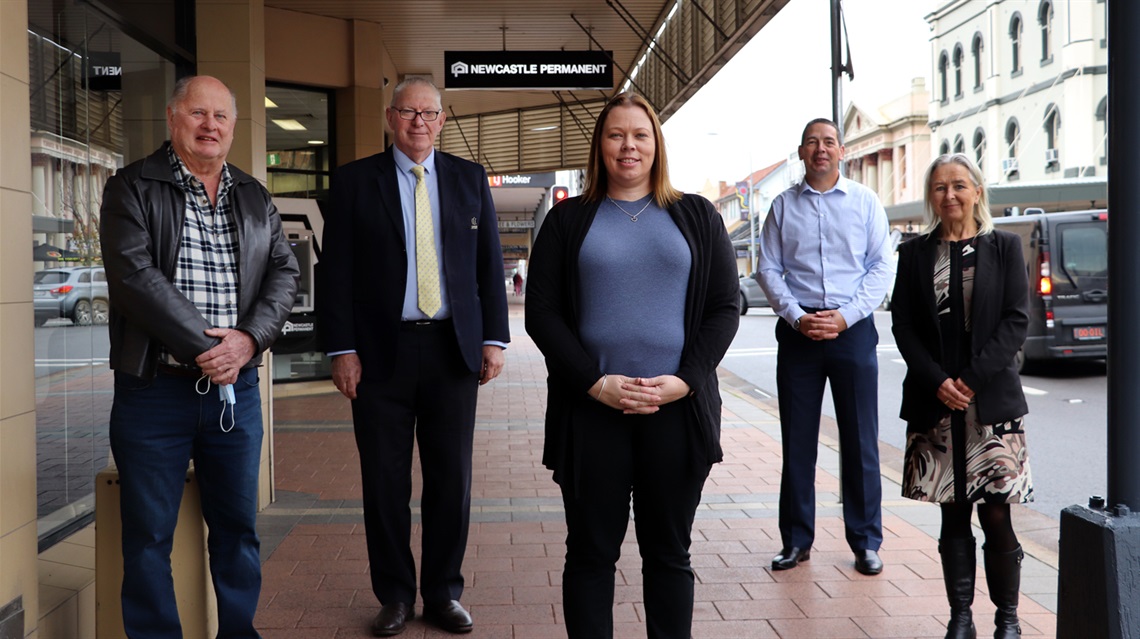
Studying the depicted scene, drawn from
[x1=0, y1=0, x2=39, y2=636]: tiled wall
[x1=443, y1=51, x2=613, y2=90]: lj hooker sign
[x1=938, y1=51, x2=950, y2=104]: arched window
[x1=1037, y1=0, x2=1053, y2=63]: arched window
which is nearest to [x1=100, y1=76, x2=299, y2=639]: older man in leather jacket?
[x1=0, y1=0, x2=39, y2=636]: tiled wall

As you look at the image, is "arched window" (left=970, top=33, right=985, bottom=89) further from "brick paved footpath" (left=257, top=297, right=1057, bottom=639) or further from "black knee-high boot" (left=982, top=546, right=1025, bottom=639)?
"black knee-high boot" (left=982, top=546, right=1025, bottom=639)

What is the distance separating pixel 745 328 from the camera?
25.3 metres

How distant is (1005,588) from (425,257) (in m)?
2.46

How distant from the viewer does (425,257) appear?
12.8 ft

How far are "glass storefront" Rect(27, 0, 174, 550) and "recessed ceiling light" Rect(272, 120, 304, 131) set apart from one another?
23.6 ft

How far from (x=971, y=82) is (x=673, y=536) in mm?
50832

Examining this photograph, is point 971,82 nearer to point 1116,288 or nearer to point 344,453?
point 344,453

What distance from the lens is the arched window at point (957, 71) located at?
50062 mm

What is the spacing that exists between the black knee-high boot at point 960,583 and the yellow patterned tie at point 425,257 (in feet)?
6.99

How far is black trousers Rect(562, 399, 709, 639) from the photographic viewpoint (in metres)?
3.08

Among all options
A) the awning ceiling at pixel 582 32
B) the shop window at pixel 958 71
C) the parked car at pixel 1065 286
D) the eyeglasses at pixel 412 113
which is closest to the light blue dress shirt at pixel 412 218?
the eyeglasses at pixel 412 113

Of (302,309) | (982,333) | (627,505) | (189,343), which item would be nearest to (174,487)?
(189,343)

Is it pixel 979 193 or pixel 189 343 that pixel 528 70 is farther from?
pixel 189 343

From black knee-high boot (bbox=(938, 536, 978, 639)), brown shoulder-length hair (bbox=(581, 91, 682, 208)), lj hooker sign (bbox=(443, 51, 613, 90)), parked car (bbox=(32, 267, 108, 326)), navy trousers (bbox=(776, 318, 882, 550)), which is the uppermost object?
lj hooker sign (bbox=(443, 51, 613, 90))
